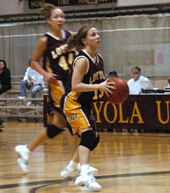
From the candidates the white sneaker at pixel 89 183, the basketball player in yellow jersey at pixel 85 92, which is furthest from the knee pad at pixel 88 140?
the white sneaker at pixel 89 183

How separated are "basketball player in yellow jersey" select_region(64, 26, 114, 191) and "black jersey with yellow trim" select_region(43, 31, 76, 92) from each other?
31.3 inches

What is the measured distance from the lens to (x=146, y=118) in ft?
54.8

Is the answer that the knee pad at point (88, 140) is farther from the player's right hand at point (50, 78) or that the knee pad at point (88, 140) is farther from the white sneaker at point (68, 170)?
the player's right hand at point (50, 78)

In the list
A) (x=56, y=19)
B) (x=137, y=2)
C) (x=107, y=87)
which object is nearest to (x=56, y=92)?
(x=56, y=19)

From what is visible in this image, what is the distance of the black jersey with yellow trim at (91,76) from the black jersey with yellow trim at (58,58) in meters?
0.79

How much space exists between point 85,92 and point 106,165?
96.6 inches

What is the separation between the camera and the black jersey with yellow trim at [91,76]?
846 cm

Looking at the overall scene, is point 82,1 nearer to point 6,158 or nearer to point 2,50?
point 2,50

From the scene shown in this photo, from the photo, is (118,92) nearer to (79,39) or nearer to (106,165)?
(79,39)

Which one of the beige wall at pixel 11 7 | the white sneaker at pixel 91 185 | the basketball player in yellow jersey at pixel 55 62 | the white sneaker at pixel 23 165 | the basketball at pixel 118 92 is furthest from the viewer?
the beige wall at pixel 11 7

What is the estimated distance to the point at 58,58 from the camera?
9.45 metres

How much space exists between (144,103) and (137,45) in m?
4.47

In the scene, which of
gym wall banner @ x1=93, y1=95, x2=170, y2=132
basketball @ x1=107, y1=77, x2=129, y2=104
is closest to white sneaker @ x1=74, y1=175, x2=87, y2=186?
basketball @ x1=107, y1=77, x2=129, y2=104

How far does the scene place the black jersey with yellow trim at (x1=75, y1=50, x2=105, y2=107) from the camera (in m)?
8.46
